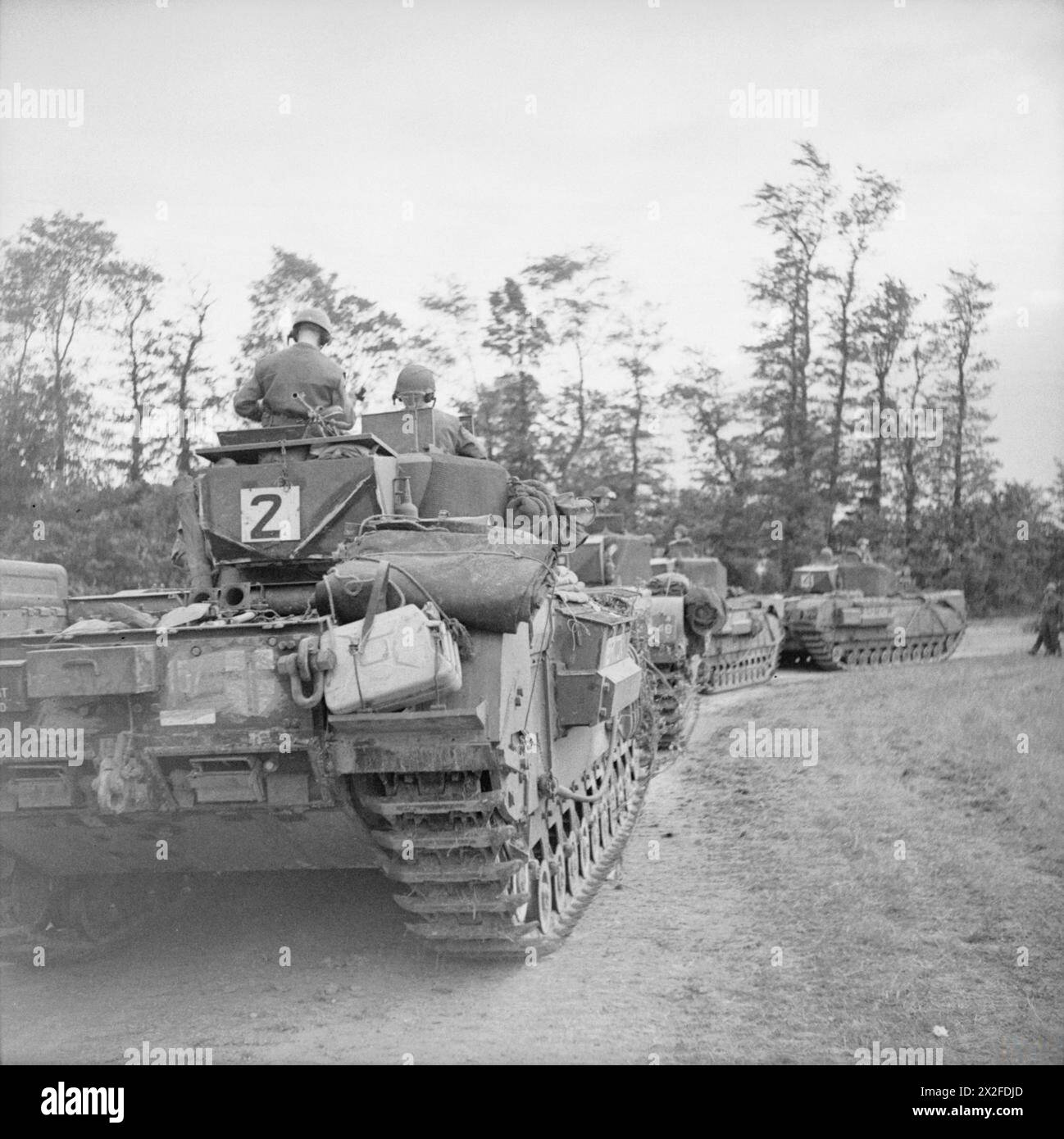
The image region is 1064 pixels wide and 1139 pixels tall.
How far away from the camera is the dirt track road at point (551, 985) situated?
555cm

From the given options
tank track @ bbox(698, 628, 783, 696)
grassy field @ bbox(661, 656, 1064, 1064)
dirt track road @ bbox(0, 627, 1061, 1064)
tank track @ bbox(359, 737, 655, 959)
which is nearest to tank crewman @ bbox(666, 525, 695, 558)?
tank track @ bbox(698, 628, 783, 696)

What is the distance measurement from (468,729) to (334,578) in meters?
0.88

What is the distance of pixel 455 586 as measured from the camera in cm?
561

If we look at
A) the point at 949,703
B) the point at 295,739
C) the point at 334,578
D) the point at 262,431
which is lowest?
the point at 949,703

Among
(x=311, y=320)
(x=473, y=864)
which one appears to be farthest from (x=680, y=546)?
(x=473, y=864)

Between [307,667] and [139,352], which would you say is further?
[139,352]

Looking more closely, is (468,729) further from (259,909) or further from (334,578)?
(259,909)

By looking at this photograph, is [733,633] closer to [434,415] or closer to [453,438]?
[453,438]

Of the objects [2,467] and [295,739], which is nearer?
[295,739]

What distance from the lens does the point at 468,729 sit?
553cm

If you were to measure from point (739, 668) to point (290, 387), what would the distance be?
46.9 feet

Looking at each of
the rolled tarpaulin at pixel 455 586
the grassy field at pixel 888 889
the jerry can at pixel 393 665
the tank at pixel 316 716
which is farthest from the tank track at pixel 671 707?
the jerry can at pixel 393 665

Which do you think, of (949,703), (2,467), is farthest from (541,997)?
(2,467)

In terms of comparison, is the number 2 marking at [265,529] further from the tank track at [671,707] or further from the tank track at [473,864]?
the tank track at [671,707]
